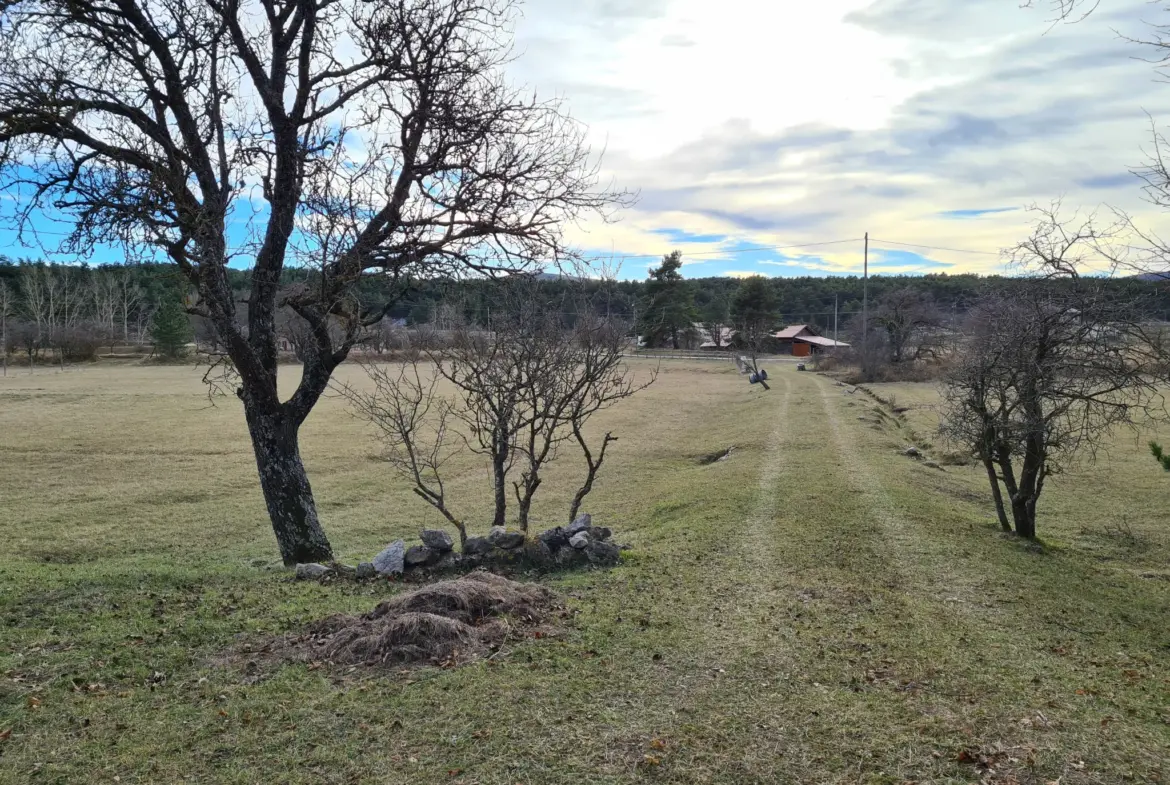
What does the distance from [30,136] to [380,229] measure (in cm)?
377

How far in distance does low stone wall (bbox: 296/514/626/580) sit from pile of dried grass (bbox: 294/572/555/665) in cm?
217

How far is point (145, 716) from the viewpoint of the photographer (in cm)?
454

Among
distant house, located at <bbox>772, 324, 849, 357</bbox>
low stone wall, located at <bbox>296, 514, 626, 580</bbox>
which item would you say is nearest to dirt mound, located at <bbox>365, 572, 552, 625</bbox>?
low stone wall, located at <bbox>296, 514, 626, 580</bbox>

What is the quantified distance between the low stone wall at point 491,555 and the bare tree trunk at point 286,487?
85 cm

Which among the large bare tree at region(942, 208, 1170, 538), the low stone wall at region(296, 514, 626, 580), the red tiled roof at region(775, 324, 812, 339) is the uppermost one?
the red tiled roof at region(775, 324, 812, 339)

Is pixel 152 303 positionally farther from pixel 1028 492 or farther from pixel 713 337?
pixel 1028 492

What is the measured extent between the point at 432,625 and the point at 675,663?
1.91 metres

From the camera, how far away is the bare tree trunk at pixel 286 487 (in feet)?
30.5

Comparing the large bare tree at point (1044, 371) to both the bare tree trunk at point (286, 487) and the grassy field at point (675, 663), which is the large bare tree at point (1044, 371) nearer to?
the grassy field at point (675, 663)

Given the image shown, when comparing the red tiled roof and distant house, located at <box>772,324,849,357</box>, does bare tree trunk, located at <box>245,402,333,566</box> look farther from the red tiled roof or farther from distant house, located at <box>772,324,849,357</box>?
the red tiled roof

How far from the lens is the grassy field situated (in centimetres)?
413

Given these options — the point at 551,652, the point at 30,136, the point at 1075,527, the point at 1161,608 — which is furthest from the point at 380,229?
the point at 1075,527

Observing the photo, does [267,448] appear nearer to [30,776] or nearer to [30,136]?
[30,136]

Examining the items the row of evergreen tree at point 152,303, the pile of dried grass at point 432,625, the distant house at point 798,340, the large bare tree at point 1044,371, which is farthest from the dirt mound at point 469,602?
the distant house at point 798,340
